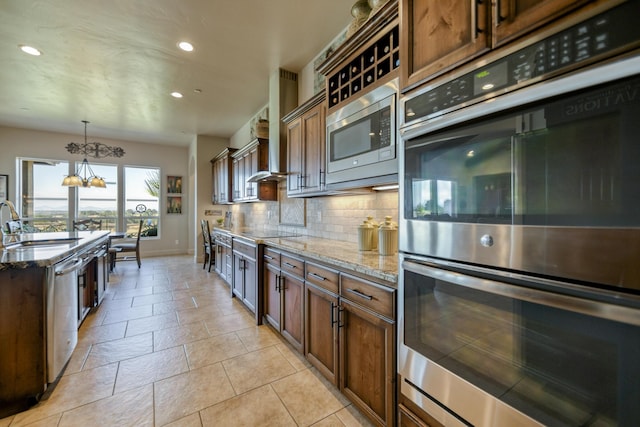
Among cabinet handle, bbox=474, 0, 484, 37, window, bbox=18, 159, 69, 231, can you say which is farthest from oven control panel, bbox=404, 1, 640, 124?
window, bbox=18, 159, 69, 231

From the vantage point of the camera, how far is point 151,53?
3.17m

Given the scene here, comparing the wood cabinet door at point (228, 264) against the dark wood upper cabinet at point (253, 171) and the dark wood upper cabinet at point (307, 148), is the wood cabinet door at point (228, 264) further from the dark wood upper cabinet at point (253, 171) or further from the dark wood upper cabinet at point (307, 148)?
the dark wood upper cabinet at point (307, 148)

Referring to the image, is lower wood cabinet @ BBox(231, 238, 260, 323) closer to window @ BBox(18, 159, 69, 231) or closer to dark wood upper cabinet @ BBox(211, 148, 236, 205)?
dark wood upper cabinet @ BBox(211, 148, 236, 205)

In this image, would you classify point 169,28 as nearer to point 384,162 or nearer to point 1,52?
point 1,52

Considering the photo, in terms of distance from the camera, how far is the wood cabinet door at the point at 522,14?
29.7 inches

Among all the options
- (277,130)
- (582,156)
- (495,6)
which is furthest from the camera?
(277,130)

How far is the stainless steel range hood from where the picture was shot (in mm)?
3385

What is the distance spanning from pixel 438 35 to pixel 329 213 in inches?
79.9

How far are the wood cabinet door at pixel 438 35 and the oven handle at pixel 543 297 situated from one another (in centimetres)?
79

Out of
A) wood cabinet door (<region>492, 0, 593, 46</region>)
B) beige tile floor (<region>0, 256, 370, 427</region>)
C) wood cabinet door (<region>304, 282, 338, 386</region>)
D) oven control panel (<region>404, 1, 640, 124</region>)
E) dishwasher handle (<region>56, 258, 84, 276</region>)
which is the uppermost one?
wood cabinet door (<region>492, 0, 593, 46</region>)

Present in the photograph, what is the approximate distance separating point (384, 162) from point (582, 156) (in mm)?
1049

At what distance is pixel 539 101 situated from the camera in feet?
2.54

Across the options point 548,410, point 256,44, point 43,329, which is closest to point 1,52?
point 256,44

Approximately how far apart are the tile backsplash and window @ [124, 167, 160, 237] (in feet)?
14.3
